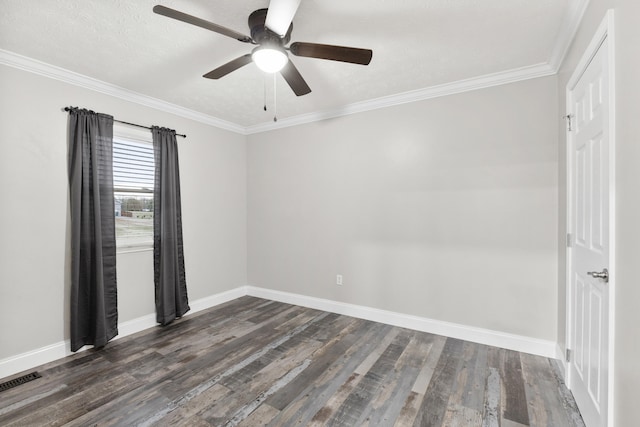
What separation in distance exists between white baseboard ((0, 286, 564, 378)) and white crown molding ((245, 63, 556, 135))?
239cm

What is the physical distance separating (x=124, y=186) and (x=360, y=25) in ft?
9.25

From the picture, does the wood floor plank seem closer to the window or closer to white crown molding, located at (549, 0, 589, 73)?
white crown molding, located at (549, 0, 589, 73)

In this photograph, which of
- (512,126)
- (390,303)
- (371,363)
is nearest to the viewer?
(371,363)

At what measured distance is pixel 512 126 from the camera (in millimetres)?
2760

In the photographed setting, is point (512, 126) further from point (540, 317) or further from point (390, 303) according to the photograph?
point (390, 303)

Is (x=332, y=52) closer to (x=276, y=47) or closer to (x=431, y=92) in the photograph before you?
(x=276, y=47)

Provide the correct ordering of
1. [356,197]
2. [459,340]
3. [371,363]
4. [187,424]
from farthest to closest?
1. [356,197]
2. [459,340]
3. [371,363]
4. [187,424]

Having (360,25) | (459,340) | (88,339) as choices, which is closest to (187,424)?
(88,339)

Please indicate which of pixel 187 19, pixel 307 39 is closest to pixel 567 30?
pixel 307 39

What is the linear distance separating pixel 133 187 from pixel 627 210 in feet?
12.8

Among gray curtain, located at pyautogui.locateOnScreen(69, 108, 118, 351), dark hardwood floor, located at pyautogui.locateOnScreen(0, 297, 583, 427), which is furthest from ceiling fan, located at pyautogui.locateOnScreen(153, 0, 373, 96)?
dark hardwood floor, located at pyautogui.locateOnScreen(0, 297, 583, 427)

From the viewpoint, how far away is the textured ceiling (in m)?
1.85

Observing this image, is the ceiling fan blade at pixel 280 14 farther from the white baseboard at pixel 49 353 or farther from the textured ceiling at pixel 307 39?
the white baseboard at pixel 49 353

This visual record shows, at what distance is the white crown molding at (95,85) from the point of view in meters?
2.41
